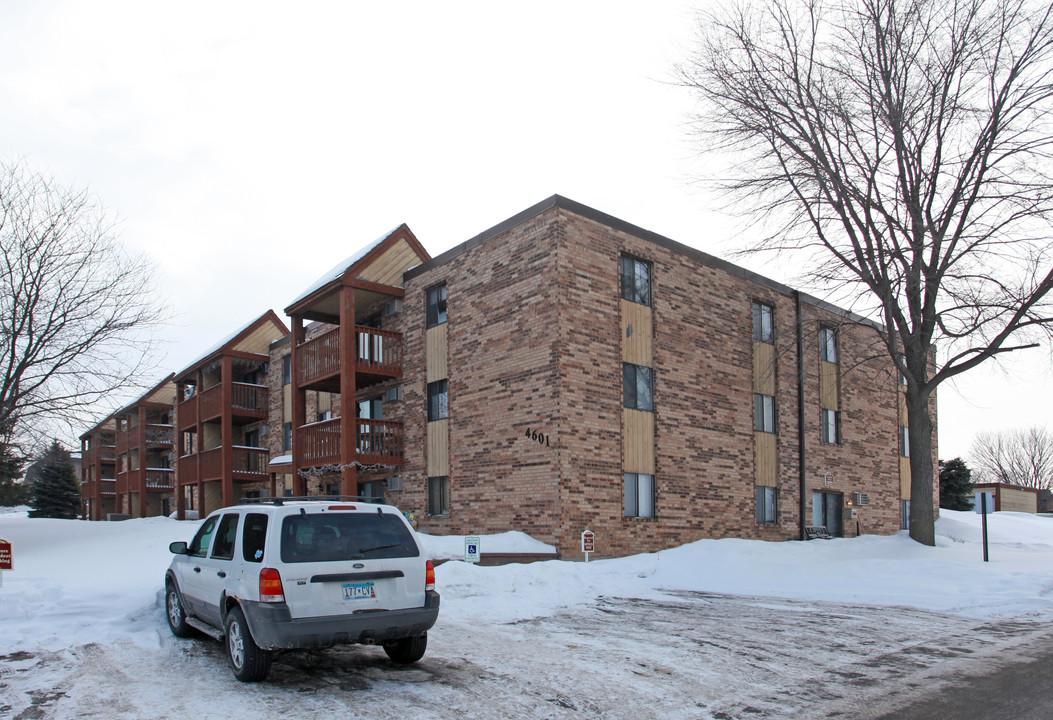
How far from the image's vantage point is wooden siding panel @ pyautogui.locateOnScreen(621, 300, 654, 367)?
1811cm

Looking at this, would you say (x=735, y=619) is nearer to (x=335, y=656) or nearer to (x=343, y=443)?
(x=335, y=656)

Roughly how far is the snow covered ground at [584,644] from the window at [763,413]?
5979mm

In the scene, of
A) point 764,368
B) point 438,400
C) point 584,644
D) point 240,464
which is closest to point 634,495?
point 438,400

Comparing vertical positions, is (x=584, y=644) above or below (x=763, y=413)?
below

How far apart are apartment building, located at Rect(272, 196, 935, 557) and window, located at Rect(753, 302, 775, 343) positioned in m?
0.06

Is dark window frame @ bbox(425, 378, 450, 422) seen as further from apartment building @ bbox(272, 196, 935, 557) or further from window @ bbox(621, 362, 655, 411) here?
window @ bbox(621, 362, 655, 411)

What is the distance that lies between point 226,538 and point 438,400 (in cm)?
1233

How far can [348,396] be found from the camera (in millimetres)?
20109

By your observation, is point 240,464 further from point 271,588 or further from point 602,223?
point 271,588

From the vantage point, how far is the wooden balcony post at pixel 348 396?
19.8 m

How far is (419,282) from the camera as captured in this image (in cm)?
2089

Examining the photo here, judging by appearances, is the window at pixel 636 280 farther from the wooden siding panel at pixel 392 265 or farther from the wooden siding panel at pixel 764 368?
the wooden siding panel at pixel 392 265

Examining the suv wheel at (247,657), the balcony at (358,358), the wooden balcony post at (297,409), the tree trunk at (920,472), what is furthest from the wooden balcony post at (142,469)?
the suv wheel at (247,657)

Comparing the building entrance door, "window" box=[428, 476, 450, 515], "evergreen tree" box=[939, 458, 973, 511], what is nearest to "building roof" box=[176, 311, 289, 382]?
"window" box=[428, 476, 450, 515]
